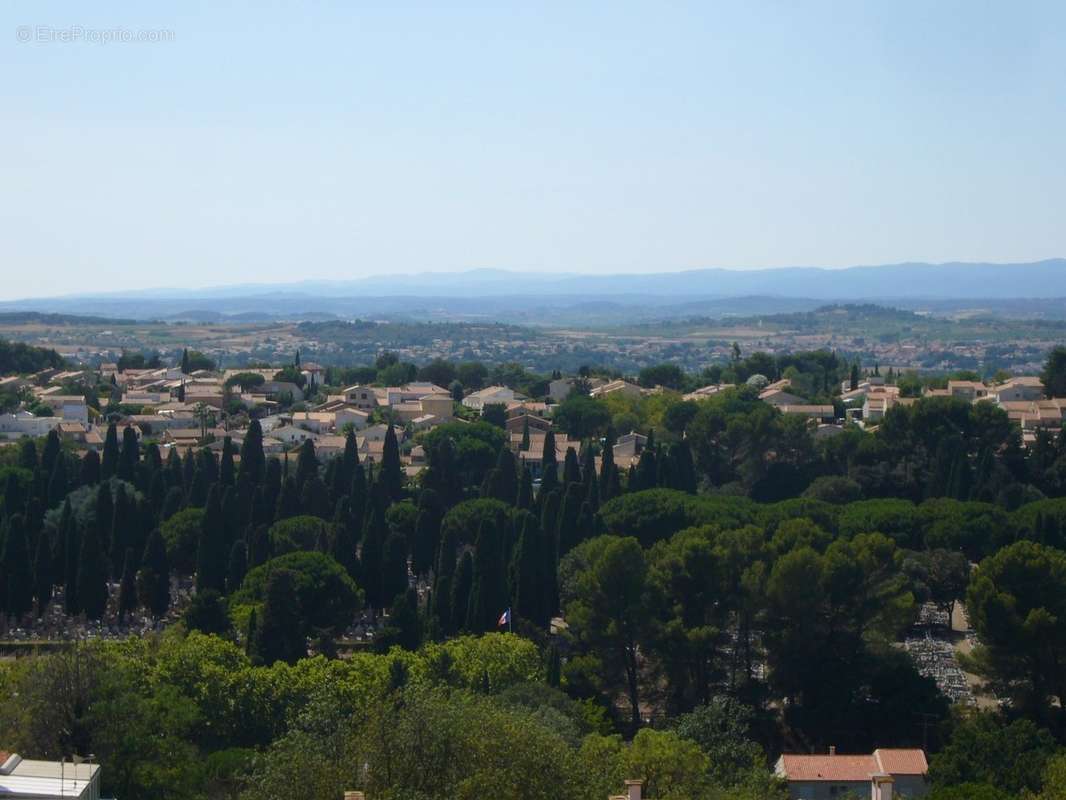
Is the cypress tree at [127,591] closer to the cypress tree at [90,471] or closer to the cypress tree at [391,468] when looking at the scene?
the cypress tree at [90,471]

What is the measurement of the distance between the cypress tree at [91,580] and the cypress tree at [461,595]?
339 inches

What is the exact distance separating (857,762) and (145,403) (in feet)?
183

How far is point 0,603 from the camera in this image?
41.0m

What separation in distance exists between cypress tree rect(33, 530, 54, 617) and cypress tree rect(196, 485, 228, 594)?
11.5ft

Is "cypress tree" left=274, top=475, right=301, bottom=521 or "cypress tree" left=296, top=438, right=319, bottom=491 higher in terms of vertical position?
"cypress tree" left=296, top=438, right=319, bottom=491

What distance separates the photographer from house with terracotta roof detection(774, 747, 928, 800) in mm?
28250

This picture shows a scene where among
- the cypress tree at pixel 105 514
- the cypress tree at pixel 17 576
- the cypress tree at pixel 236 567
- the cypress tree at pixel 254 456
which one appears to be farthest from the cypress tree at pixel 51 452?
the cypress tree at pixel 236 567

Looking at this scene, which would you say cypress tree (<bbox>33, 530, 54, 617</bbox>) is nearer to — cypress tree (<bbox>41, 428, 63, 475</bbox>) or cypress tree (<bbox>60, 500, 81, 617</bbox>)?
cypress tree (<bbox>60, 500, 81, 617</bbox>)

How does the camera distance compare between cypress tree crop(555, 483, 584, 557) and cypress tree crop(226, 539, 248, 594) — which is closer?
cypress tree crop(226, 539, 248, 594)

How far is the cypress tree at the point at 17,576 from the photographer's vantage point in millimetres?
40969

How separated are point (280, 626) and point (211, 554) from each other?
262 inches

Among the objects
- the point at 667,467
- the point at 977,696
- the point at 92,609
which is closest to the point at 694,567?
the point at 977,696

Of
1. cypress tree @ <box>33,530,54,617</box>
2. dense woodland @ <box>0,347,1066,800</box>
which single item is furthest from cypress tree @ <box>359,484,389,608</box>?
cypress tree @ <box>33,530,54,617</box>

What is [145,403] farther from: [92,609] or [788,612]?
[788,612]
